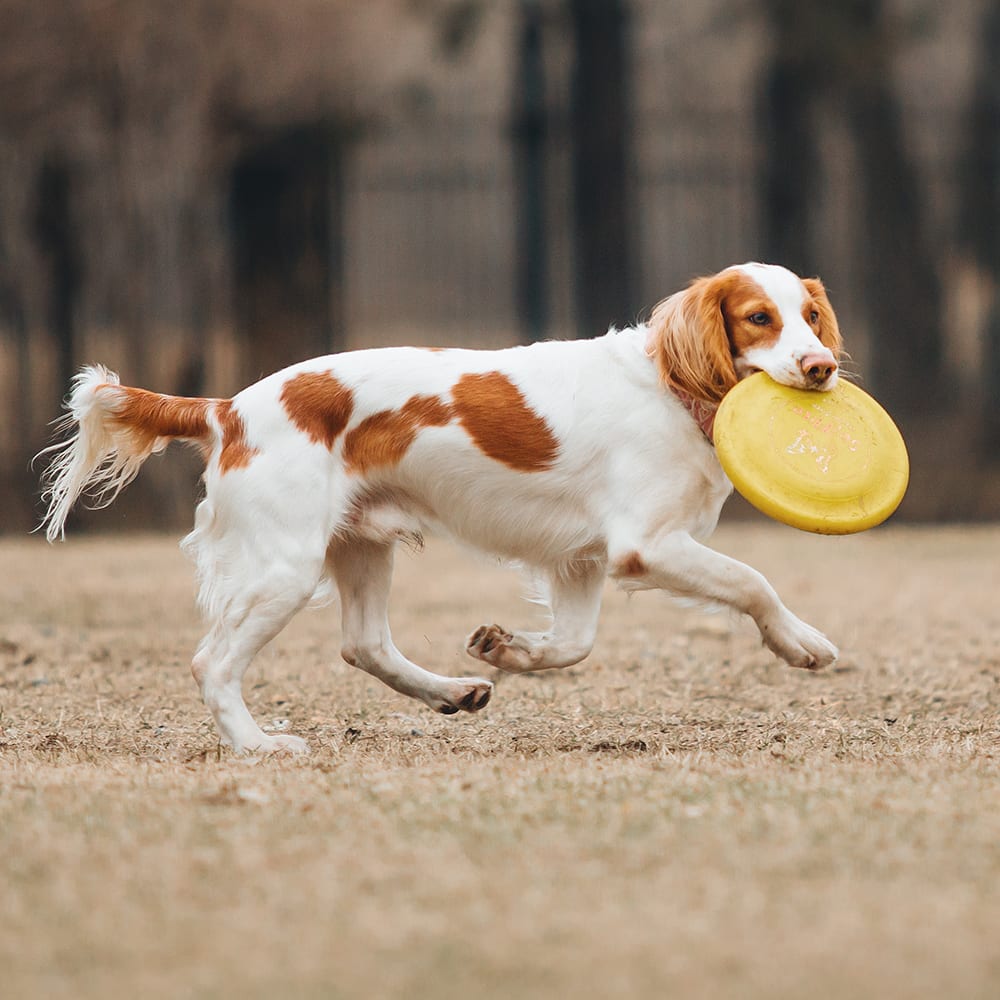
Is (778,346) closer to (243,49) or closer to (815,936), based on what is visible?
(815,936)

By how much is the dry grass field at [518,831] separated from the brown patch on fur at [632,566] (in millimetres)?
358

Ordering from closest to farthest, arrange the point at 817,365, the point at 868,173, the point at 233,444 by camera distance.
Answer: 1. the point at 817,365
2. the point at 233,444
3. the point at 868,173

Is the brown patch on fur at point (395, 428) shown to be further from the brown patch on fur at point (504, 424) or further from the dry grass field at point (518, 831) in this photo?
the dry grass field at point (518, 831)

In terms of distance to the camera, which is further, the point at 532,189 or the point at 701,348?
the point at 532,189

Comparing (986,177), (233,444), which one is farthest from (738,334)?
(986,177)

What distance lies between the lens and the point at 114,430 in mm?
5199

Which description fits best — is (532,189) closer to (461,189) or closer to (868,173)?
(461,189)

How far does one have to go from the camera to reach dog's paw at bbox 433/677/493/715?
5.21 meters

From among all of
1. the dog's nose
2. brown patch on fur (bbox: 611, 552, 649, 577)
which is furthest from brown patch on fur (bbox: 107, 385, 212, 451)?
the dog's nose

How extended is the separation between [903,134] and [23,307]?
7928mm

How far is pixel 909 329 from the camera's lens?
15.1m

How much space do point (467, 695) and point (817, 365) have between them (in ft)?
4.79

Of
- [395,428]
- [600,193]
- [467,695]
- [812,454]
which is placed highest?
[600,193]

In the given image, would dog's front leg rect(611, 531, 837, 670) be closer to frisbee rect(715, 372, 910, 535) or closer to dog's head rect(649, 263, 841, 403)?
frisbee rect(715, 372, 910, 535)
